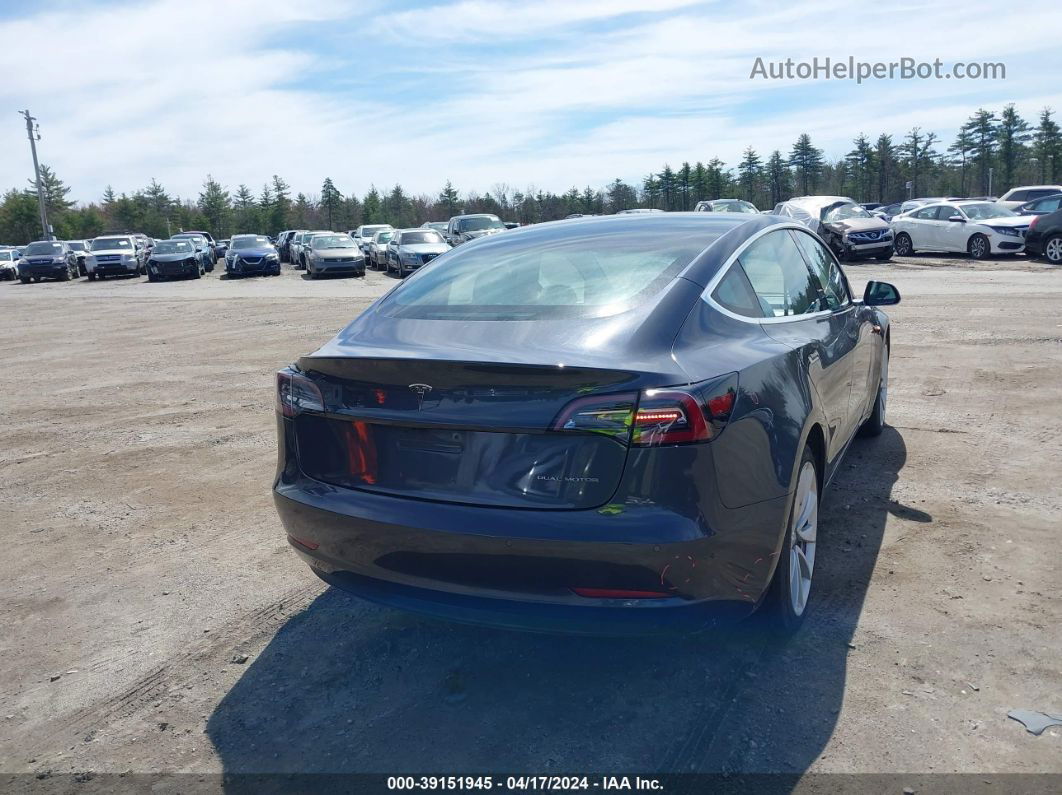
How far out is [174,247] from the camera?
113 feet

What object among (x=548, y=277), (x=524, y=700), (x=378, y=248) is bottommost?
(x=524, y=700)

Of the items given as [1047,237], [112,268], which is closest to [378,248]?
[112,268]

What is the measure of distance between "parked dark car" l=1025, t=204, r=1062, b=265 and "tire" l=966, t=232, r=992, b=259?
1.45 meters

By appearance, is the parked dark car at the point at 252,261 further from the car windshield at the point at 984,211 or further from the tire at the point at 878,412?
the tire at the point at 878,412

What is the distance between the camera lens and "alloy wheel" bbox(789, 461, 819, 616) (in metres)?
3.38

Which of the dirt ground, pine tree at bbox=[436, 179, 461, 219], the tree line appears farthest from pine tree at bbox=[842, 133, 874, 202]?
the dirt ground

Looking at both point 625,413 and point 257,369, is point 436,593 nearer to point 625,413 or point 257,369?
point 625,413

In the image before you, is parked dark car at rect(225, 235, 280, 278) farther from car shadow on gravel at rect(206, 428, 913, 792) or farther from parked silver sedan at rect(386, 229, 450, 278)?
car shadow on gravel at rect(206, 428, 913, 792)

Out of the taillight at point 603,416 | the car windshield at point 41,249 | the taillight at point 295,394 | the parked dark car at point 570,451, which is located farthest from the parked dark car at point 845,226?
the car windshield at point 41,249

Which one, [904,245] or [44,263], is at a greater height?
[44,263]

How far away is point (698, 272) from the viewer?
340 cm

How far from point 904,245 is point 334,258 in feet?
61.4

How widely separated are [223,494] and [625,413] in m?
3.67

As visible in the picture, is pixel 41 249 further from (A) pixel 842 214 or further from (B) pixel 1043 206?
(B) pixel 1043 206
